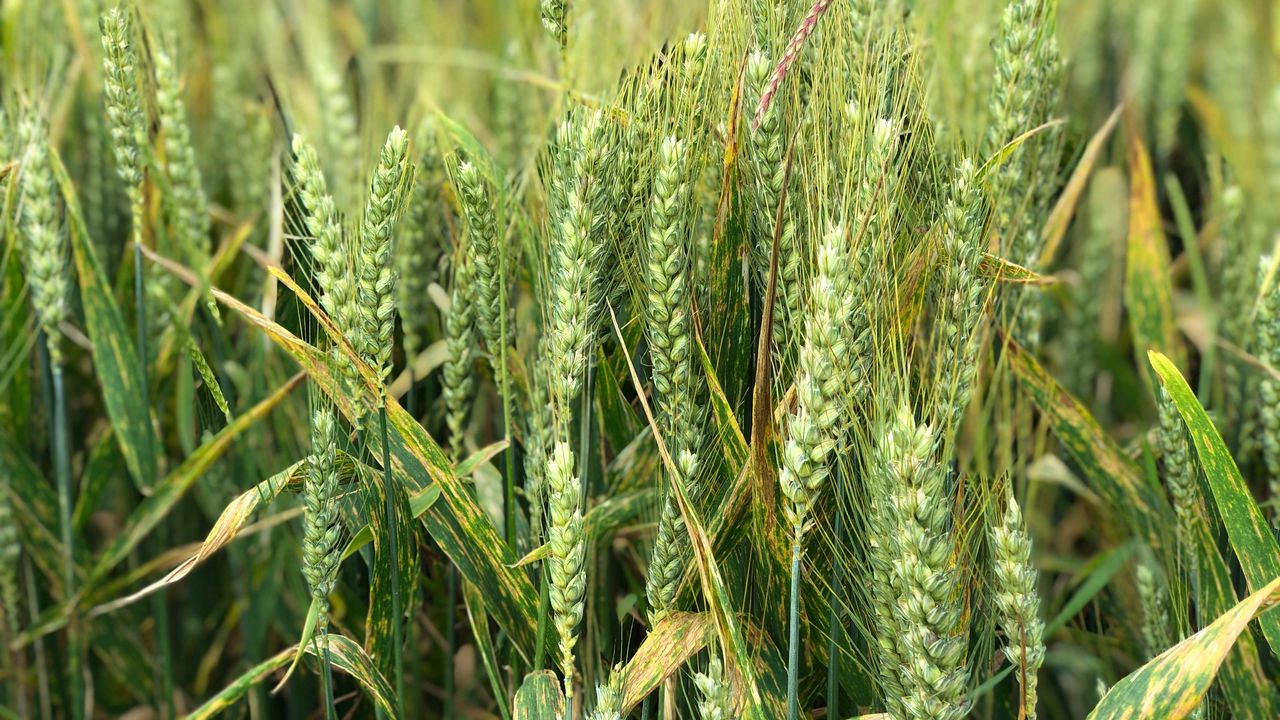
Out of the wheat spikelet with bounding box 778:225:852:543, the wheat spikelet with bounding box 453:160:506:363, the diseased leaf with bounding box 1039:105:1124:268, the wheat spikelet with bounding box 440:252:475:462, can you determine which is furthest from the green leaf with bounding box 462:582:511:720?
the diseased leaf with bounding box 1039:105:1124:268


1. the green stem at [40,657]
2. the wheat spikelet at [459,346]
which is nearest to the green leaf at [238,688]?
the wheat spikelet at [459,346]

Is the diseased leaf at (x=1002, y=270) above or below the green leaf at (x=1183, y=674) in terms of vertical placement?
above

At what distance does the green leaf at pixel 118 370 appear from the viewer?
3.90 feet

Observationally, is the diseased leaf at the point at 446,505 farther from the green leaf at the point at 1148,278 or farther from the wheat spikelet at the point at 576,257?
the green leaf at the point at 1148,278

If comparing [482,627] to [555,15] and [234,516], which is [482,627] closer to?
[234,516]

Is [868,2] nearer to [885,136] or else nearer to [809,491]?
[885,136]

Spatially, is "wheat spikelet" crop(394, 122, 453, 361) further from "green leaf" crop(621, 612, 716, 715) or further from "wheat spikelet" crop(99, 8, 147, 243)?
"green leaf" crop(621, 612, 716, 715)

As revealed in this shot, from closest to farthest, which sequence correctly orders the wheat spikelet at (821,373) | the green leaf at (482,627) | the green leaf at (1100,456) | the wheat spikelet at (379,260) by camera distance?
1. the wheat spikelet at (821,373)
2. the wheat spikelet at (379,260)
3. the green leaf at (482,627)
4. the green leaf at (1100,456)

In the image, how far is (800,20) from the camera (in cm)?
84

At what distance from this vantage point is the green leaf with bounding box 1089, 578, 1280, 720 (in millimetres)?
717

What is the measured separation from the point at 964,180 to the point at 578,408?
0.40 metres

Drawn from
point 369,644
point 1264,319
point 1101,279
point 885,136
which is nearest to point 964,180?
point 885,136

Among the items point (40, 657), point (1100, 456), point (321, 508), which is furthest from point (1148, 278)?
point (40, 657)

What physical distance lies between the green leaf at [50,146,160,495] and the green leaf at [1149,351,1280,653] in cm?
100
